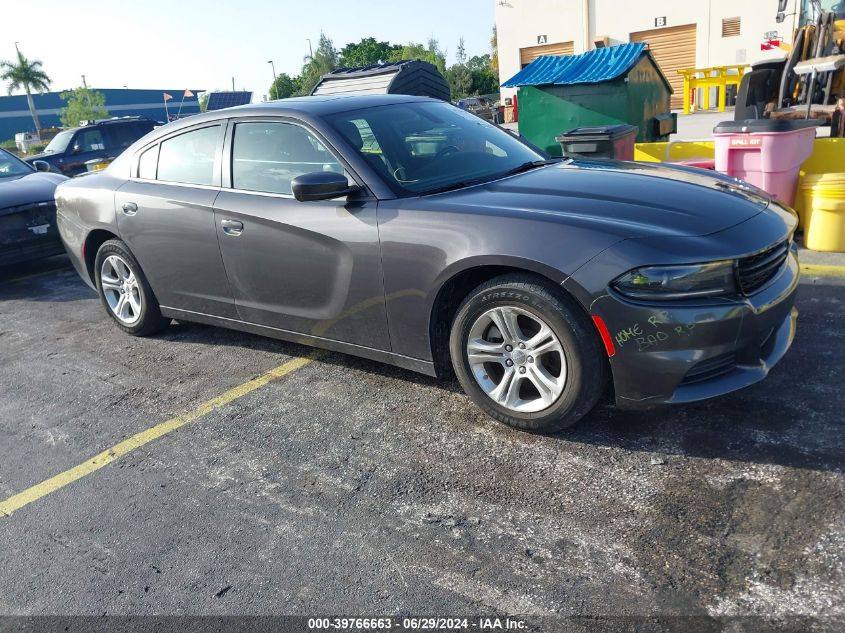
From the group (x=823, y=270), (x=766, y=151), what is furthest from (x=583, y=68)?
(x=823, y=270)

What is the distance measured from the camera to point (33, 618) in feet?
8.06

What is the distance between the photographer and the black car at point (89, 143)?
14.9m

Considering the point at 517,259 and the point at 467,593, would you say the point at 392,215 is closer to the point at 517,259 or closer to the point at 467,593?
the point at 517,259

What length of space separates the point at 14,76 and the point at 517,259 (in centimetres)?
7980

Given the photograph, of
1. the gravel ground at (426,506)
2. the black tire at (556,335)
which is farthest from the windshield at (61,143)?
the black tire at (556,335)

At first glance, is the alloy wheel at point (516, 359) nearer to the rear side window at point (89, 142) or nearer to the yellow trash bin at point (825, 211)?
the yellow trash bin at point (825, 211)

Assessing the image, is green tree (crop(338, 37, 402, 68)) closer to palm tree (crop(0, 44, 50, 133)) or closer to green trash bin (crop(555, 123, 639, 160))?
palm tree (crop(0, 44, 50, 133))

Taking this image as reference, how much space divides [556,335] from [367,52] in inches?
3184

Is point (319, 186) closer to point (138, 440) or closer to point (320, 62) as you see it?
point (138, 440)

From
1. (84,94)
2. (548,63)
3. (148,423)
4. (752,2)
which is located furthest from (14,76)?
(148,423)

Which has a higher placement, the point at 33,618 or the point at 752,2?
the point at 752,2

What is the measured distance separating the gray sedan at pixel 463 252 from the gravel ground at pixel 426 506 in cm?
29

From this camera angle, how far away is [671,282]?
2.84 m

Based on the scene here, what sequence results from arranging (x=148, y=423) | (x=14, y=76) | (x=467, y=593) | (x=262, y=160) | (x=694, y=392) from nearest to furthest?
(x=467, y=593), (x=694, y=392), (x=148, y=423), (x=262, y=160), (x=14, y=76)
